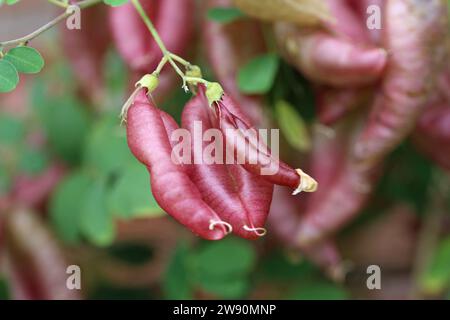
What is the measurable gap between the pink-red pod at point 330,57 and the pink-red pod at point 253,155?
0.21 m

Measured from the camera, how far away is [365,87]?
693 mm

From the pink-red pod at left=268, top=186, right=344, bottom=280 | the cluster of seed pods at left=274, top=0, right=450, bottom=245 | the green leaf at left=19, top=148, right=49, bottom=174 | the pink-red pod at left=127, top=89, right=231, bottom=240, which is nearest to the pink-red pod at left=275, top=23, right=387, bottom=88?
the cluster of seed pods at left=274, top=0, right=450, bottom=245

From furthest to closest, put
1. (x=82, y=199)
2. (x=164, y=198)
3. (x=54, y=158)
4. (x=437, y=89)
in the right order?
(x=54, y=158) < (x=82, y=199) < (x=437, y=89) < (x=164, y=198)

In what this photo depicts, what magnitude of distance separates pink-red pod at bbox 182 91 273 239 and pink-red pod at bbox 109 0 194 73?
0.77 ft

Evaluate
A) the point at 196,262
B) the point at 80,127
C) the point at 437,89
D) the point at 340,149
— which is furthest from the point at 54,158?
the point at 437,89

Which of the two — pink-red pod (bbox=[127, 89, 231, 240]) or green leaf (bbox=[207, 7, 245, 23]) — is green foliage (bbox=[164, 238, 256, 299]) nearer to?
green leaf (bbox=[207, 7, 245, 23])

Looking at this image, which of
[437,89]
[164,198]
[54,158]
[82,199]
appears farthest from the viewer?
[54,158]

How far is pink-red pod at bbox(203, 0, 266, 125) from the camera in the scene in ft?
2.44

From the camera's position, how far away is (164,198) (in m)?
0.44

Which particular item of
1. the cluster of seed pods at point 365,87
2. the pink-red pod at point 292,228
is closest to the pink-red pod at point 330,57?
the cluster of seed pods at point 365,87
